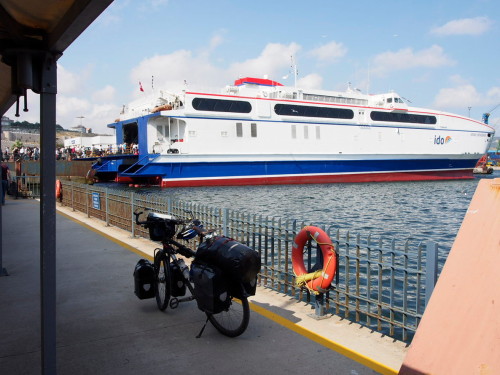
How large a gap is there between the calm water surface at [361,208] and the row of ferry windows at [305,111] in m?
6.04

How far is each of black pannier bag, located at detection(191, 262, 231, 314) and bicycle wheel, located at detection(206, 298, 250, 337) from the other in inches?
10.6

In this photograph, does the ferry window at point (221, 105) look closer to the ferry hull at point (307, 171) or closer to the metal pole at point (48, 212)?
the ferry hull at point (307, 171)

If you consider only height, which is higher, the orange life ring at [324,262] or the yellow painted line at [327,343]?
the orange life ring at [324,262]

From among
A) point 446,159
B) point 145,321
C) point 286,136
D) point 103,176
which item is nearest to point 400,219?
point 145,321

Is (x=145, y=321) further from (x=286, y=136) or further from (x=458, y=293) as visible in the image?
(x=286, y=136)

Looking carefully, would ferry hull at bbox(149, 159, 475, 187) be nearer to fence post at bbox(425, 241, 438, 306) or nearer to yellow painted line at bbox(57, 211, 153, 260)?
yellow painted line at bbox(57, 211, 153, 260)

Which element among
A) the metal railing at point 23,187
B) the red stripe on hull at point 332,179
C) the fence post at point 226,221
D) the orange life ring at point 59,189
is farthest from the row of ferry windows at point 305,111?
the fence post at point 226,221

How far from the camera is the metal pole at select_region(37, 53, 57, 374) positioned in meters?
2.71

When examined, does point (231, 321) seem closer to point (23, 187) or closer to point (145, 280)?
point (145, 280)

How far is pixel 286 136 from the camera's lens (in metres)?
34.6

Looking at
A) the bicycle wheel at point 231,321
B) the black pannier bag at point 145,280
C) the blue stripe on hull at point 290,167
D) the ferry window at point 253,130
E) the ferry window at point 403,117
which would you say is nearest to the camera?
the bicycle wheel at point 231,321

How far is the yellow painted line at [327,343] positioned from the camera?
11.4 feet

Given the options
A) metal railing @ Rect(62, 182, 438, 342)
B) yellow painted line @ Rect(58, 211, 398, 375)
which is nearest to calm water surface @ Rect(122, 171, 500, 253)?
metal railing @ Rect(62, 182, 438, 342)

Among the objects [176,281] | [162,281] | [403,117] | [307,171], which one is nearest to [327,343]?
[176,281]
